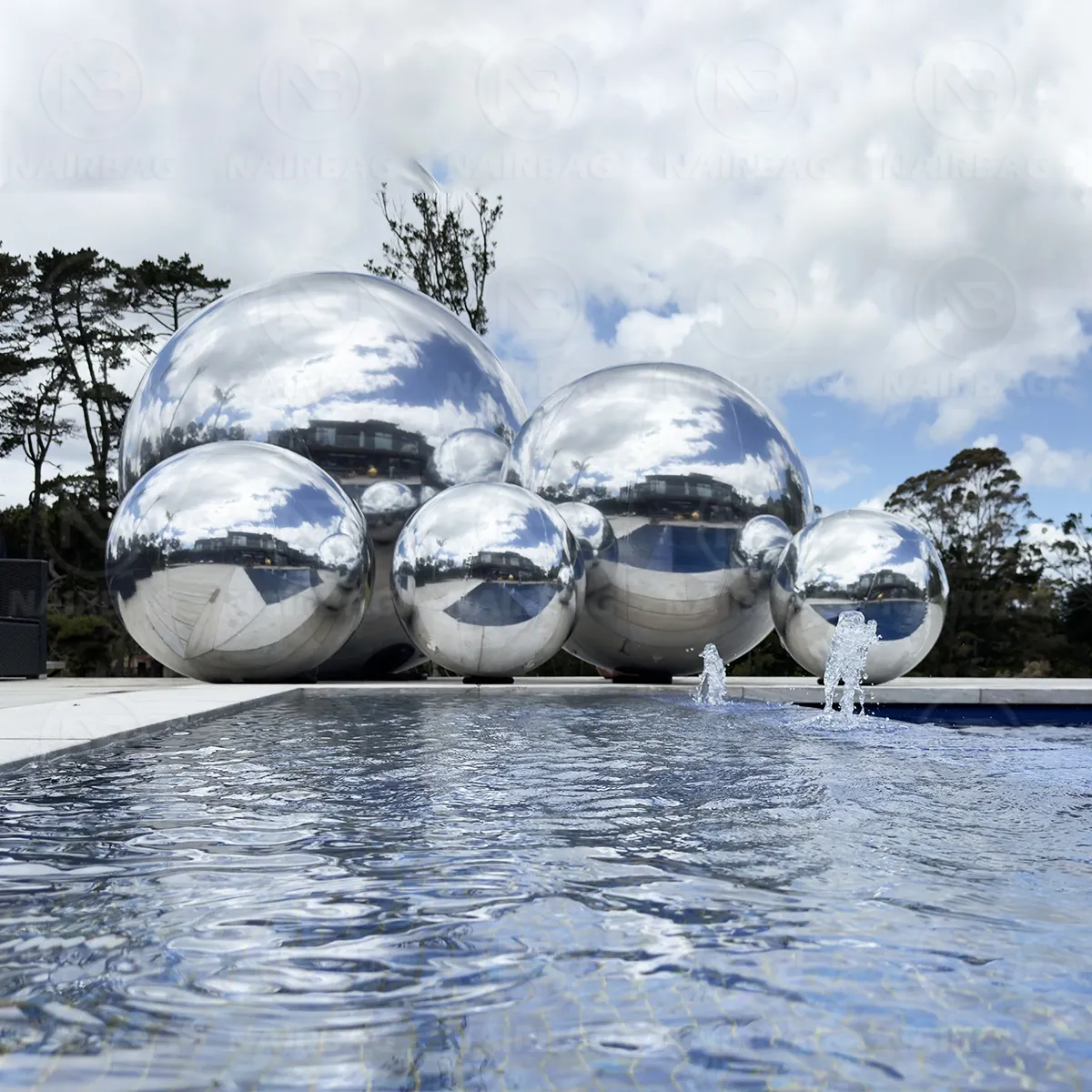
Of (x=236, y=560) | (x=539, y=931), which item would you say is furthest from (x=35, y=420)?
(x=539, y=931)

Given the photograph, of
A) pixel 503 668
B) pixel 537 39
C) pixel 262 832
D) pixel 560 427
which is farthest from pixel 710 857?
pixel 537 39

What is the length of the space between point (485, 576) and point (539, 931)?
7797 millimetres

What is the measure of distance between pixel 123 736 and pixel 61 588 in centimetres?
2399

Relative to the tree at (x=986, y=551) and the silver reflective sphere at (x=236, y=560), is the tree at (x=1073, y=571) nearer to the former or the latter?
the tree at (x=986, y=551)

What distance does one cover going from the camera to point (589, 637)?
1201 centimetres

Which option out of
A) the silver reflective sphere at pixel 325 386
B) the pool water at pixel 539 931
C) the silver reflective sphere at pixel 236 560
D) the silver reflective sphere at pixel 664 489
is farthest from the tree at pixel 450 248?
the pool water at pixel 539 931

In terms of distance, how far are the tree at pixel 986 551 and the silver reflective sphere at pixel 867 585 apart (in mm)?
15143

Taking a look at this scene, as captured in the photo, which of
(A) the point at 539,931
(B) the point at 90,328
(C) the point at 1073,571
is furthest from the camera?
(C) the point at 1073,571

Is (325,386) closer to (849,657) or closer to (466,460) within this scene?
(466,460)

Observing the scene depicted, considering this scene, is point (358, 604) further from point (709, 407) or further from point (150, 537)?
point (709, 407)

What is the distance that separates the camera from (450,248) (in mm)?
23234

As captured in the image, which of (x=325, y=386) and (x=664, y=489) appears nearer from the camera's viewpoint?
(x=664, y=489)

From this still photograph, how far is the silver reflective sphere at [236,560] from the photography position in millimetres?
10078

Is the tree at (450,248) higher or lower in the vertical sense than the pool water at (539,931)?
higher
